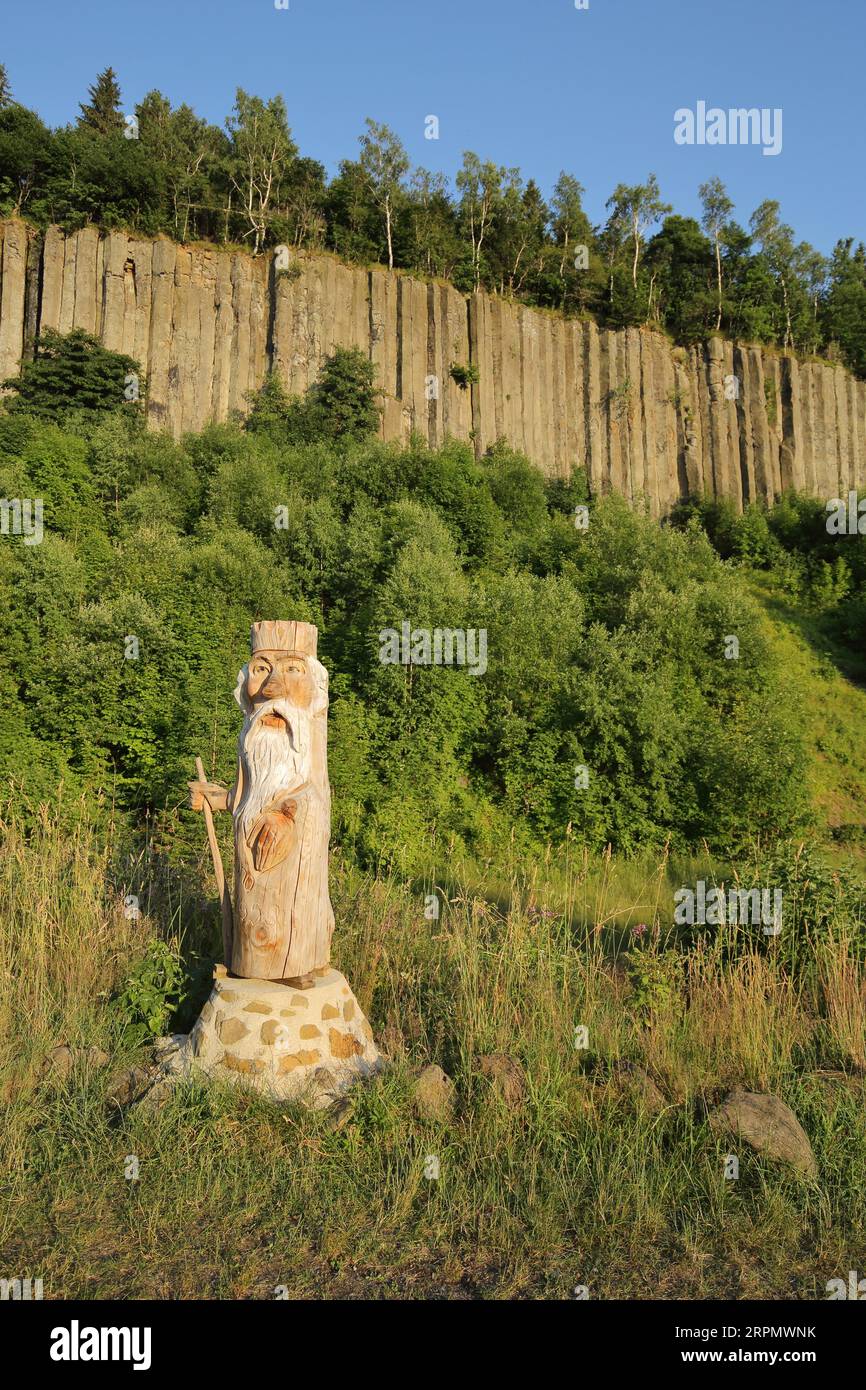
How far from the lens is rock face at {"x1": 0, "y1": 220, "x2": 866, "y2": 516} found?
106 feet

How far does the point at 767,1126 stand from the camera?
4727 mm

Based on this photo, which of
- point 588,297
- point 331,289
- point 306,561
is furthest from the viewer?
point 588,297

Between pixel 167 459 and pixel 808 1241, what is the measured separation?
27.7 metres

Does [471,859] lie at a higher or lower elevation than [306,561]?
lower

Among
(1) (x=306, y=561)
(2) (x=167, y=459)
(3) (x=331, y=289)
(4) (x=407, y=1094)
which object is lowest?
(4) (x=407, y=1094)

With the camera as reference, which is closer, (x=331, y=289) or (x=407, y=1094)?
(x=407, y=1094)

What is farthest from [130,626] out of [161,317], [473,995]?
[161,317]

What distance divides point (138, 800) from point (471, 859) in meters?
6.19

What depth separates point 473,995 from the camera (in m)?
6.06

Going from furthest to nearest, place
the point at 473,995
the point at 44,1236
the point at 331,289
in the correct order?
the point at 331,289, the point at 473,995, the point at 44,1236

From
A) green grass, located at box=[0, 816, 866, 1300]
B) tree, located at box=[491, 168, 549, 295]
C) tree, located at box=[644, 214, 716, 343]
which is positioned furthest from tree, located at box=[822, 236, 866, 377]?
green grass, located at box=[0, 816, 866, 1300]

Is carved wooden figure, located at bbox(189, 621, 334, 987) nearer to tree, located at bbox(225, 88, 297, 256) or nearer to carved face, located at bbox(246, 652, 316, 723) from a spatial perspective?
carved face, located at bbox(246, 652, 316, 723)

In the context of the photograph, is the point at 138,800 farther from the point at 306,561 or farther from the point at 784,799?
the point at 784,799

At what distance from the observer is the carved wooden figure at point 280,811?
549 centimetres
